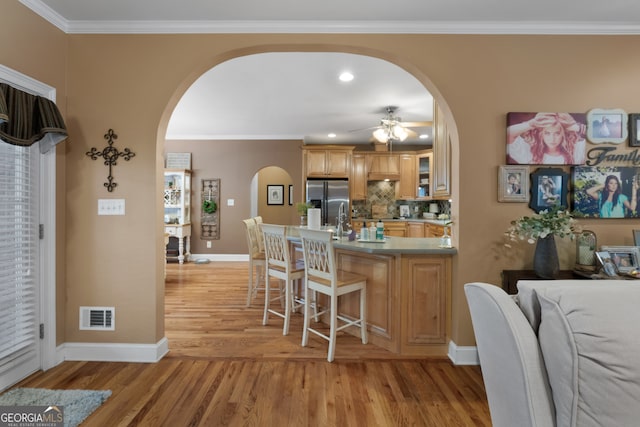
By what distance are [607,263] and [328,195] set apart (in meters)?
4.61

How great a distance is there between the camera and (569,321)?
85 centimetres

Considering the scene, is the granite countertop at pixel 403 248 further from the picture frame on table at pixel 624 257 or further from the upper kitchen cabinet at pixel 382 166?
the upper kitchen cabinet at pixel 382 166

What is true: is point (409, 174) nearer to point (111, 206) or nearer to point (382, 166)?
point (382, 166)

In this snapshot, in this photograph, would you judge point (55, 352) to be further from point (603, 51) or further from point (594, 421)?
point (603, 51)

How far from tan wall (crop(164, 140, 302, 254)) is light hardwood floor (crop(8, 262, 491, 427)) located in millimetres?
3801

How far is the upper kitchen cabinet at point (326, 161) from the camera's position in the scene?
6363mm

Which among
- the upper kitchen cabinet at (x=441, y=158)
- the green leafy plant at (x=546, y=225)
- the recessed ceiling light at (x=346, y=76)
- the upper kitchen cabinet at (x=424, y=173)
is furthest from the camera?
the upper kitchen cabinet at (x=424, y=173)

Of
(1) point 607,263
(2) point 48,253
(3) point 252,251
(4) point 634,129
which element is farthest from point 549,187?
(2) point 48,253

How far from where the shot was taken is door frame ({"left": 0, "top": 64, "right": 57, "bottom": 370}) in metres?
2.25

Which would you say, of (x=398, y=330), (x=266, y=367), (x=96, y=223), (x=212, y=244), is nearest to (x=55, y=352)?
(x=96, y=223)

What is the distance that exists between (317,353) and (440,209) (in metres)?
5.03

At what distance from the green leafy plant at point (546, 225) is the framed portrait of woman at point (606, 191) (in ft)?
0.69

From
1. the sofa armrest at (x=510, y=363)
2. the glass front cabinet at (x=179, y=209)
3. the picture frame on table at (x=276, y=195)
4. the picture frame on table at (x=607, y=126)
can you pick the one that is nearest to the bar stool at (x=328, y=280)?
the sofa armrest at (x=510, y=363)

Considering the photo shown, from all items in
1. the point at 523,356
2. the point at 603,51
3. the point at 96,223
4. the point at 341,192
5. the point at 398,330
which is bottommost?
the point at 398,330
